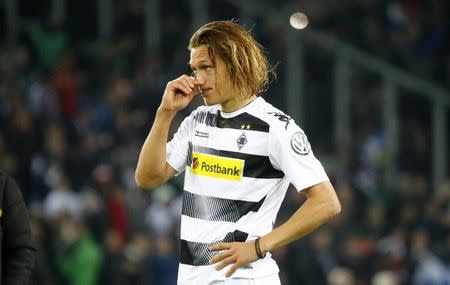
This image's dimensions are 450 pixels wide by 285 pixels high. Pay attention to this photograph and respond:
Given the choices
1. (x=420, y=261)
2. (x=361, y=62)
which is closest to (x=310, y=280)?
(x=420, y=261)

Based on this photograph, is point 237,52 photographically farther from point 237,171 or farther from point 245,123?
point 237,171

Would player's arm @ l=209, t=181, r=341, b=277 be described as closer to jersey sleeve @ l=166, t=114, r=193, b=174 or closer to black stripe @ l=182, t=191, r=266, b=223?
black stripe @ l=182, t=191, r=266, b=223

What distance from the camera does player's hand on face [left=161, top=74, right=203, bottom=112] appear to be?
500 centimetres

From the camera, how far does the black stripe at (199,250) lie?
4922 mm

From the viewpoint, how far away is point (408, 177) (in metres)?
13.7

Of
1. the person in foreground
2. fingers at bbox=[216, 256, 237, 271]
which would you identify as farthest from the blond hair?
fingers at bbox=[216, 256, 237, 271]

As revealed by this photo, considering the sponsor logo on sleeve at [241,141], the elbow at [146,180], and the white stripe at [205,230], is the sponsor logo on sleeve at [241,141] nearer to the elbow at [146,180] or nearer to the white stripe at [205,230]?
the white stripe at [205,230]

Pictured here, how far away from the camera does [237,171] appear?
16.3 ft

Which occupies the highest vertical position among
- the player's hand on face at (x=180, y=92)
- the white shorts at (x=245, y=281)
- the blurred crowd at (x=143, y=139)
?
the player's hand on face at (x=180, y=92)

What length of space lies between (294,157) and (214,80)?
46cm

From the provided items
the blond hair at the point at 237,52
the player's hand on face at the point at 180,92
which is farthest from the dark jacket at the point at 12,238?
the blond hair at the point at 237,52

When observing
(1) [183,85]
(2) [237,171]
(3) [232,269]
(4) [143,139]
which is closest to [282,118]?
(2) [237,171]

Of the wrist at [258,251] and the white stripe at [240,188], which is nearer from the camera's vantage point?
the wrist at [258,251]

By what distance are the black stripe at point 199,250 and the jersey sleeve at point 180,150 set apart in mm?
360
